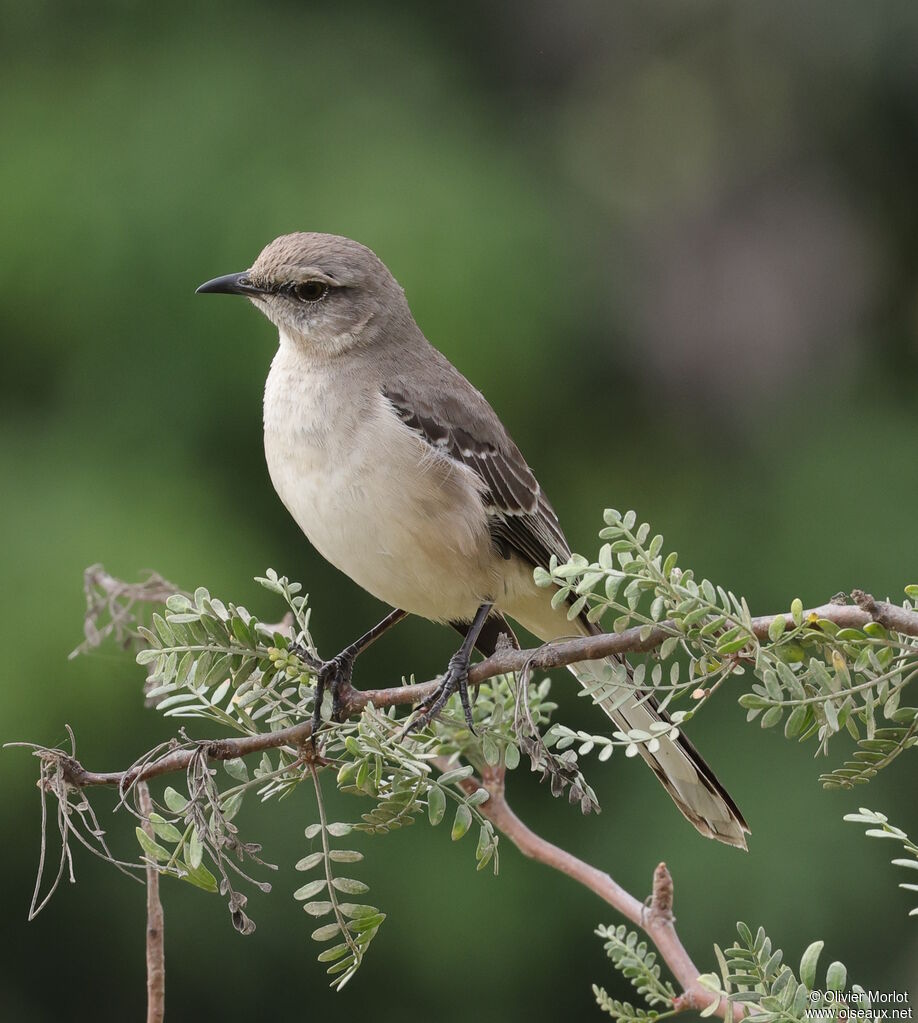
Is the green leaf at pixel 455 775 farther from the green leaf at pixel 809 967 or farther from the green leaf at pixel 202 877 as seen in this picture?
the green leaf at pixel 809 967

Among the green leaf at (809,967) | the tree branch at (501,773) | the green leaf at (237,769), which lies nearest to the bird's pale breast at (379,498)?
the tree branch at (501,773)

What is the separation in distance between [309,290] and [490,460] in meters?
0.60

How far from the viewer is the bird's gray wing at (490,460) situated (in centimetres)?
290

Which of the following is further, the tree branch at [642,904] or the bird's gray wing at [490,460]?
the bird's gray wing at [490,460]

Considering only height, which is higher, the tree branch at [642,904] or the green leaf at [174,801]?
the green leaf at [174,801]

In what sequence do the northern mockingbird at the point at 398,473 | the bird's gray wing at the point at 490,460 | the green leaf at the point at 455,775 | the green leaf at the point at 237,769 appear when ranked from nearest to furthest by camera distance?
1. the green leaf at the point at 455,775
2. the green leaf at the point at 237,769
3. the northern mockingbird at the point at 398,473
4. the bird's gray wing at the point at 490,460

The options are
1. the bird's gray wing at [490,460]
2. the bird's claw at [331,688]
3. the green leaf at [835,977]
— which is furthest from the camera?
the bird's gray wing at [490,460]

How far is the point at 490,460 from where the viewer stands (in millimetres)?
2996

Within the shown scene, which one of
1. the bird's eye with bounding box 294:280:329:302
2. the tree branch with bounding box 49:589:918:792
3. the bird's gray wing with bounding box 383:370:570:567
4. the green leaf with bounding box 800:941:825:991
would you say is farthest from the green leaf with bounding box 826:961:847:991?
the bird's eye with bounding box 294:280:329:302

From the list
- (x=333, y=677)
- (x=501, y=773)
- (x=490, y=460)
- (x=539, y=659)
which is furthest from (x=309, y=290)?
(x=539, y=659)

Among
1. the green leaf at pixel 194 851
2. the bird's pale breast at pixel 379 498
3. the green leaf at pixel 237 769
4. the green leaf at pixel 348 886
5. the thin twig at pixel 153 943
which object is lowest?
the thin twig at pixel 153 943

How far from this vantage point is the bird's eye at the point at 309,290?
3.07 m

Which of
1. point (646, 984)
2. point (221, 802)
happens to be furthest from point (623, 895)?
point (221, 802)

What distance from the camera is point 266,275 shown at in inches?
121
